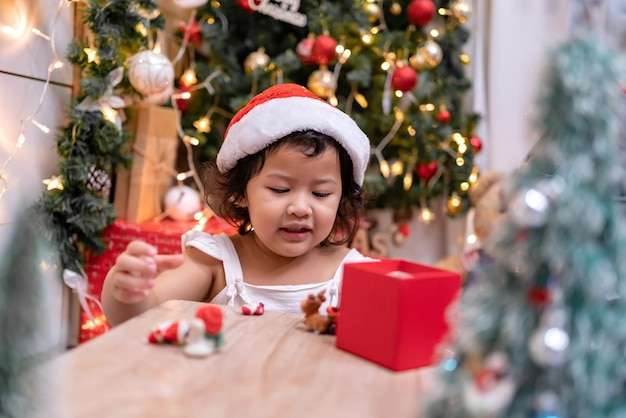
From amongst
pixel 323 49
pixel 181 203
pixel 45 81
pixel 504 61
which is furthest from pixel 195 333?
pixel 504 61

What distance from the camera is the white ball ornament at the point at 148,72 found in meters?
1.89

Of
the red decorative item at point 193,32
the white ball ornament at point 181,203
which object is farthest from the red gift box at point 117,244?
the red decorative item at point 193,32

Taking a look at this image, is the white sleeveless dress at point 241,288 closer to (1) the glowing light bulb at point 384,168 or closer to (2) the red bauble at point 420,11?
(1) the glowing light bulb at point 384,168

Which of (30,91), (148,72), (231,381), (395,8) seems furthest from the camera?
(395,8)

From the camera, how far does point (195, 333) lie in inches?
26.9

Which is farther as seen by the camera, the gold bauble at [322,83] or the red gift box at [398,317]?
the gold bauble at [322,83]

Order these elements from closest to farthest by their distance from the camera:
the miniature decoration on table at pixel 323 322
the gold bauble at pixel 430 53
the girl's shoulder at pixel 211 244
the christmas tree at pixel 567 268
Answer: the christmas tree at pixel 567 268 < the miniature decoration on table at pixel 323 322 < the girl's shoulder at pixel 211 244 < the gold bauble at pixel 430 53

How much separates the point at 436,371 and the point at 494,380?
6cm

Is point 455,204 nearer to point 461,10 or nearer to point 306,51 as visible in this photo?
point 461,10

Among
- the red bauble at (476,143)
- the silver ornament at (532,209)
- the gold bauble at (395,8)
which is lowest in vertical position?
the silver ornament at (532,209)

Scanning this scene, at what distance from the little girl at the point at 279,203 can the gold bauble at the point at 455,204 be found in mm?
1414

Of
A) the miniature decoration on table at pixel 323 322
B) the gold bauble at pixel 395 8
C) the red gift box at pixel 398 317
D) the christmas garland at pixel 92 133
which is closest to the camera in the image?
the red gift box at pixel 398 317

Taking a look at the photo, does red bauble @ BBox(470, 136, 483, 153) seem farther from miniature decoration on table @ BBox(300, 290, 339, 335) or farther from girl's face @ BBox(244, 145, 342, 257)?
miniature decoration on table @ BBox(300, 290, 339, 335)

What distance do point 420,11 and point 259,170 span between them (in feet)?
5.09
